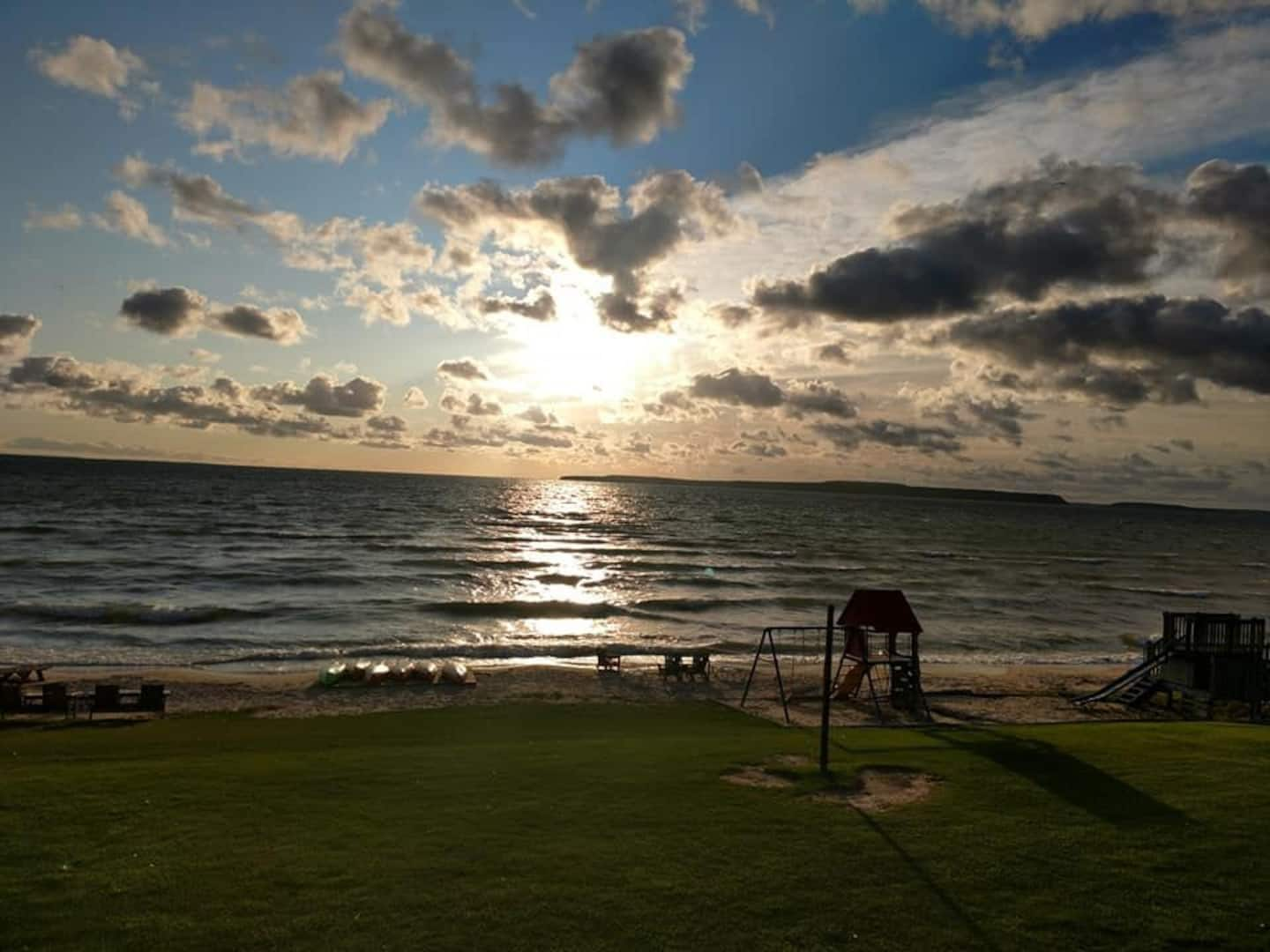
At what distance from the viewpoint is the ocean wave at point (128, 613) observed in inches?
1561

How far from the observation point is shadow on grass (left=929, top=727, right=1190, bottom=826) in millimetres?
12531

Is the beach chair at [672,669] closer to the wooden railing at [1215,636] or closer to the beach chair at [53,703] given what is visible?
the wooden railing at [1215,636]

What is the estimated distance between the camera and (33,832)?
11.0 m

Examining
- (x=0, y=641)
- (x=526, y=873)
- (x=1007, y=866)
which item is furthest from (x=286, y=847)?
(x=0, y=641)

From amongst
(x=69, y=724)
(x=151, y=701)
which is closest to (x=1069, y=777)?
(x=151, y=701)

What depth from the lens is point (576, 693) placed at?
91.2 ft

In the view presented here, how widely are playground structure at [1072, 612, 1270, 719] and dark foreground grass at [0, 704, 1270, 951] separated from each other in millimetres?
10562

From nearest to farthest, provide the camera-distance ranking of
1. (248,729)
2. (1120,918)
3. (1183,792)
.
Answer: (1120,918) → (1183,792) → (248,729)

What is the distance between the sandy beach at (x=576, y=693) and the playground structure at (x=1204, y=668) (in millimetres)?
1477

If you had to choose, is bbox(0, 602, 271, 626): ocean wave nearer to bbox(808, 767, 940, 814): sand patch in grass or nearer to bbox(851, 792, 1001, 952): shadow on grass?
bbox(808, 767, 940, 814): sand patch in grass

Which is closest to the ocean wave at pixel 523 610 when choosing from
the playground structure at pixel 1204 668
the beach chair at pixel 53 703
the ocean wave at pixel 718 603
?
the ocean wave at pixel 718 603

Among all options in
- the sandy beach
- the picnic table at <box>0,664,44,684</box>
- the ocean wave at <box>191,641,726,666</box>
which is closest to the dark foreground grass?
the picnic table at <box>0,664,44,684</box>

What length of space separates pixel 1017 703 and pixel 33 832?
88.9 feet

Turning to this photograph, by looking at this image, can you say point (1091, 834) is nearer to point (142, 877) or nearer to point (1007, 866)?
point (1007, 866)
